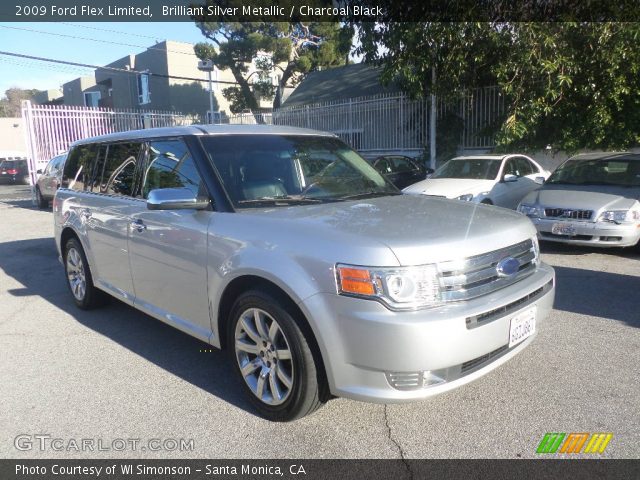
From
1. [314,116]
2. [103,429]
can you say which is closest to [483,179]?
[103,429]

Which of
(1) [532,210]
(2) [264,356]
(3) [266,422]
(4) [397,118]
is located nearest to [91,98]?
(4) [397,118]

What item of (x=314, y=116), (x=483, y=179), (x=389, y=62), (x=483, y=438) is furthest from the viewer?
(x=314, y=116)

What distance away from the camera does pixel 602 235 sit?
7.05 metres

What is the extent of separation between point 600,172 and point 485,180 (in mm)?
1979

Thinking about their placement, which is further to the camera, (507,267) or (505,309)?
(507,267)

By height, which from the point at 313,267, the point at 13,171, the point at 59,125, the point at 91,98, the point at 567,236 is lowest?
the point at 567,236

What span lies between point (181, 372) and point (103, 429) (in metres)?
0.84

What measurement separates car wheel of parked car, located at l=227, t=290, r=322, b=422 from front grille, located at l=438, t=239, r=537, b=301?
86 cm

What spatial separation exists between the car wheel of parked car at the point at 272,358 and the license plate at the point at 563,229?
18.7 feet

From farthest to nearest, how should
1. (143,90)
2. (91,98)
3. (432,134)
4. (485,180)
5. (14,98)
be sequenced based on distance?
(14,98) → (91,98) → (143,90) → (432,134) → (485,180)

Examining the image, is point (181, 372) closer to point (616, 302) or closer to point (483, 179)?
point (616, 302)

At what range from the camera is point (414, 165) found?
14.0 metres

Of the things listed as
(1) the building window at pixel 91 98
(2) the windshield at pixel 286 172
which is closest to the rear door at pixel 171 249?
(2) the windshield at pixel 286 172

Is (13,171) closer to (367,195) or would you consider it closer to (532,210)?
(532,210)
